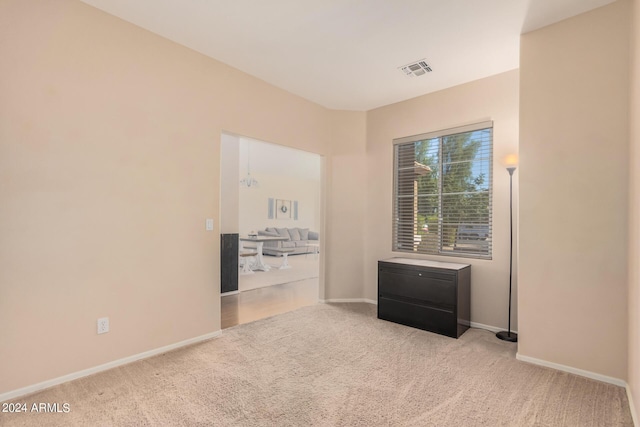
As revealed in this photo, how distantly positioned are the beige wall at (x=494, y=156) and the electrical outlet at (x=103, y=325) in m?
3.29

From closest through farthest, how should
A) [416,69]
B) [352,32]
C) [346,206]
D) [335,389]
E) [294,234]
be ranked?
[335,389] → [352,32] → [416,69] → [346,206] → [294,234]

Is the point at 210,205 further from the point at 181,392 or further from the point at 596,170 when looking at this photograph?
the point at 596,170

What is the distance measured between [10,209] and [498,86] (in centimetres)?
457

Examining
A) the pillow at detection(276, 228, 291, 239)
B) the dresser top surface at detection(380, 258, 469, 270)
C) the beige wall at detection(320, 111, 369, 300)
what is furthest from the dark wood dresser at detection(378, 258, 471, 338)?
the pillow at detection(276, 228, 291, 239)

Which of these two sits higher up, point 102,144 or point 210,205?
point 102,144

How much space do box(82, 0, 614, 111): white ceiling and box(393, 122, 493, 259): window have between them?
2.43 feet

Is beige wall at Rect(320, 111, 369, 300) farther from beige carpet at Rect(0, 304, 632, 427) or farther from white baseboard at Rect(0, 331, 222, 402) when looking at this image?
white baseboard at Rect(0, 331, 222, 402)

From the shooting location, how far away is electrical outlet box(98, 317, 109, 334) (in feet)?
8.42

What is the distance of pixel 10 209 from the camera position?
7.10 ft

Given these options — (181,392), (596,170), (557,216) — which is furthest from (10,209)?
(596,170)

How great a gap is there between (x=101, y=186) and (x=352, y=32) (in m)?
2.50

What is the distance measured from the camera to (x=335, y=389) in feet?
7.59

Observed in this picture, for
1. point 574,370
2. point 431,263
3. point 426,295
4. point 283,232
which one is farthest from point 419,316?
point 283,232

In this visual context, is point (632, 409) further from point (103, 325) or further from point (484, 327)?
point (103, 325)
